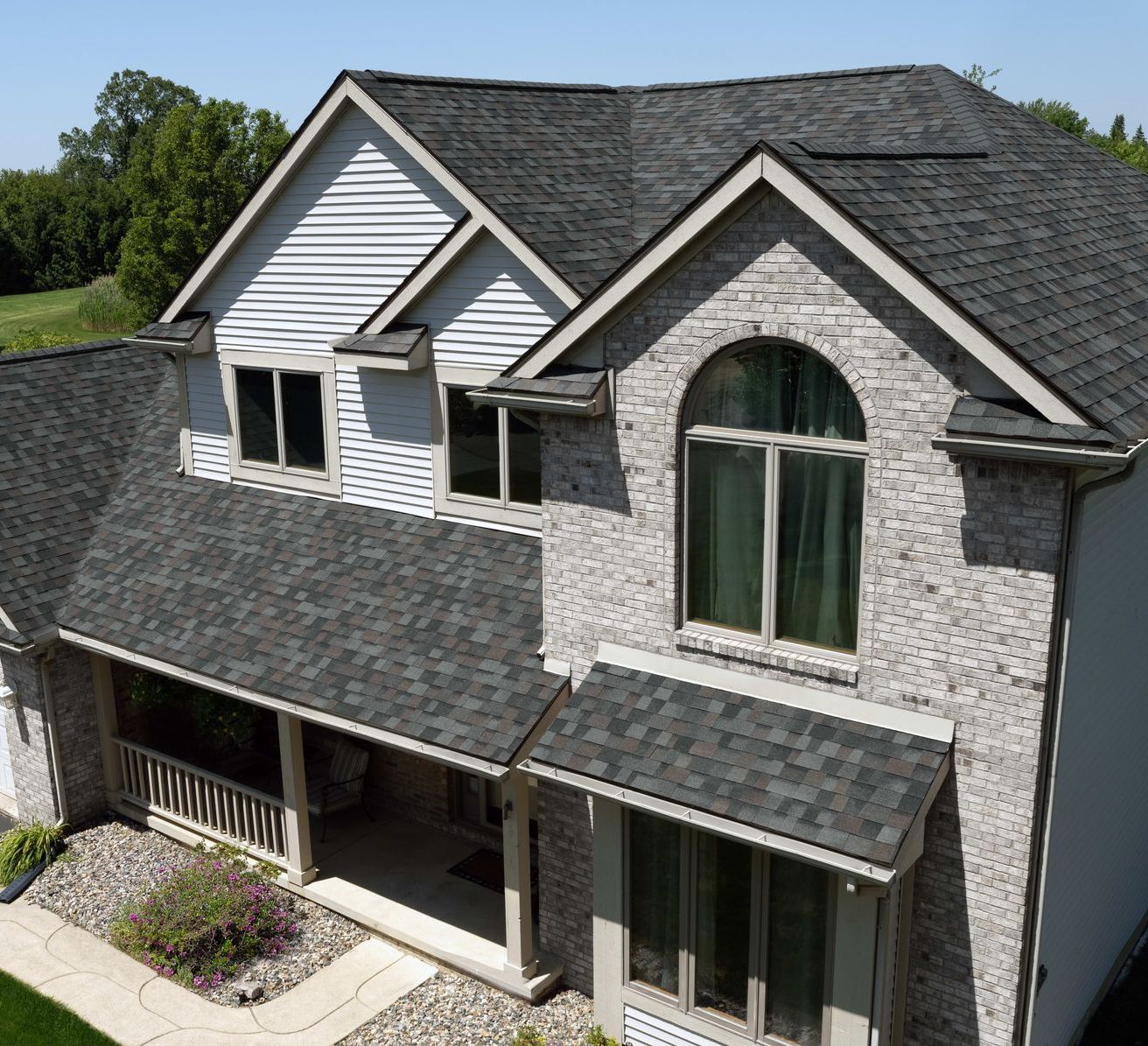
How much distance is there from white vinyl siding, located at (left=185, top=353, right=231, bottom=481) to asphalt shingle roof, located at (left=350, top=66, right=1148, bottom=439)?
14.9 ft

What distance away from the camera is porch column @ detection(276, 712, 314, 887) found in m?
13.0

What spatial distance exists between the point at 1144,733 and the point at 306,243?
34.9 feet

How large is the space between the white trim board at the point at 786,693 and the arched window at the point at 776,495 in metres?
0.38

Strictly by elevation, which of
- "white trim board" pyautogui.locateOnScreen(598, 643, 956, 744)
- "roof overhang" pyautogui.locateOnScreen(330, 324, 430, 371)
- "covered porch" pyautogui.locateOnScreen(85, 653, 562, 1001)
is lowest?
"covered porch" pyautogui.locateOnScreen(85, 653, 562, 1001)

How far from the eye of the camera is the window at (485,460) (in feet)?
41.8

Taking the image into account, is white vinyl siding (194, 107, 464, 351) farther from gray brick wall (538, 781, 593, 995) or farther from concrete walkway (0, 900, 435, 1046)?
concrete walkway (0, 900, 435, 1046)

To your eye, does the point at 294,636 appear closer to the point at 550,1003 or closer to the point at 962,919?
the point at 550,1003

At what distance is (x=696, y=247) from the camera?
29.8ft

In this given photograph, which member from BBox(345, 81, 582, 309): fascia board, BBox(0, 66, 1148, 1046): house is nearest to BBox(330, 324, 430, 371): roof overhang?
BBox(0, 66, 1148, 1046): house

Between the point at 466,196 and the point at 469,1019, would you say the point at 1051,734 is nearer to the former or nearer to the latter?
the point at 469,1019

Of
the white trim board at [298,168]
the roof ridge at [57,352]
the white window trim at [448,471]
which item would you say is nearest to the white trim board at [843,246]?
the white trim board at [298,168]

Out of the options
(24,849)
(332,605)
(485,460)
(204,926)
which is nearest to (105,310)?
(24,849)

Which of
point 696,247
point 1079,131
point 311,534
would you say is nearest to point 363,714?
point 311,534

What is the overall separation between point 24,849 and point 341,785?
3897 millimetres
